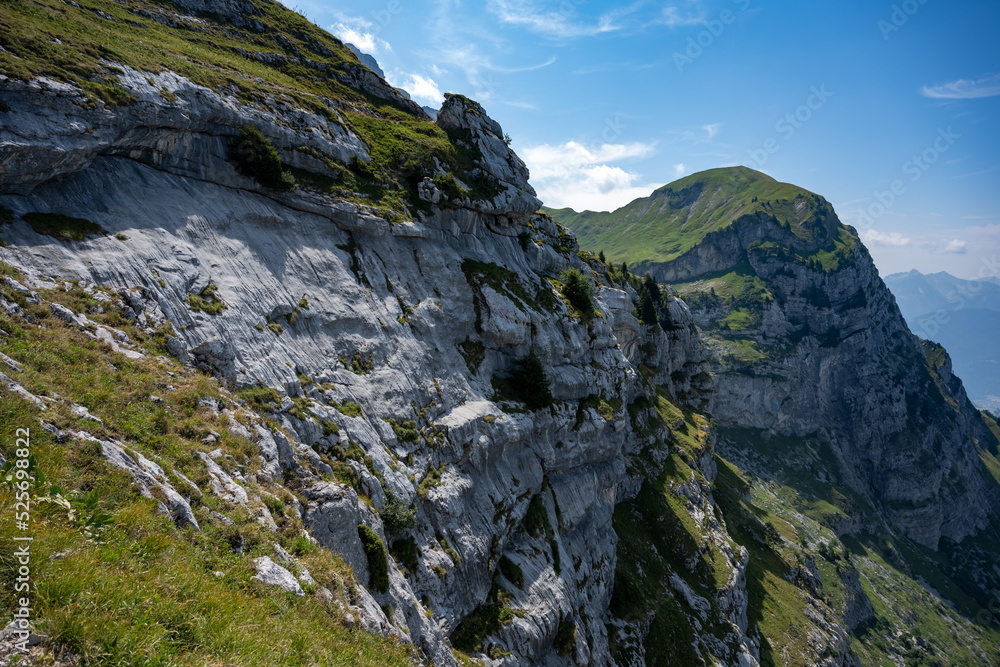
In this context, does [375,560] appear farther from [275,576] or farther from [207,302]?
[207,302]

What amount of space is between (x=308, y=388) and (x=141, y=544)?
556 inches

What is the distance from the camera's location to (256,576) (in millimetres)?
9555

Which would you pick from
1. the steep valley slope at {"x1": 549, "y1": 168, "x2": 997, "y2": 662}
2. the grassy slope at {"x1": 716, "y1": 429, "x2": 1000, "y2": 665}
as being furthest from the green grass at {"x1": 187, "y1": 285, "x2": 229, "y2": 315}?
the steep valley slope at {"x1": 549, "y1": 168, "x2": 997, "y2": 662}

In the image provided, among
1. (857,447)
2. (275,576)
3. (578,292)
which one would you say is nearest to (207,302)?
(275,576)

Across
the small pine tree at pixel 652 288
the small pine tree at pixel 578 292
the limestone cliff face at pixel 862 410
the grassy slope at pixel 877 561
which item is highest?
the small pine tree at pixel 652 288

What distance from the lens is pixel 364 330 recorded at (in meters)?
26.5

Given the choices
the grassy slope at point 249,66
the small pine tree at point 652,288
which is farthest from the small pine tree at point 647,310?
the grassy slope at point 249,66

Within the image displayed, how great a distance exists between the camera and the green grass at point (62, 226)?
645 inches

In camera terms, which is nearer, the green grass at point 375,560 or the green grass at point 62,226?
the green grass at point 62,226

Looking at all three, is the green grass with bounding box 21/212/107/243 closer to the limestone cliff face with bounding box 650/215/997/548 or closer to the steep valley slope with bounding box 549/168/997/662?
the steep valley slope with bounding box 549/168/997/662

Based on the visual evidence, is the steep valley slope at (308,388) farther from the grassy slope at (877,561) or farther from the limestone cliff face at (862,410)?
the limestone cliff face at (862,410)

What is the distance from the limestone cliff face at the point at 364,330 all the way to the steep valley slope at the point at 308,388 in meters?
0.18

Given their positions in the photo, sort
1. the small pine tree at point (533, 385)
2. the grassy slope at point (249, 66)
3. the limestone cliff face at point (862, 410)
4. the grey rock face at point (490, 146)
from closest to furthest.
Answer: the grassy slope at point (249, 66) < the small pine tree at point (533, 385) < the grey rock face at point (490, 146) < the limestone cliff face at point (862, 410)

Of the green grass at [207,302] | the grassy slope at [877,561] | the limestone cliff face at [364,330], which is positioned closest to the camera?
the limestone cliff face at [364,330]
